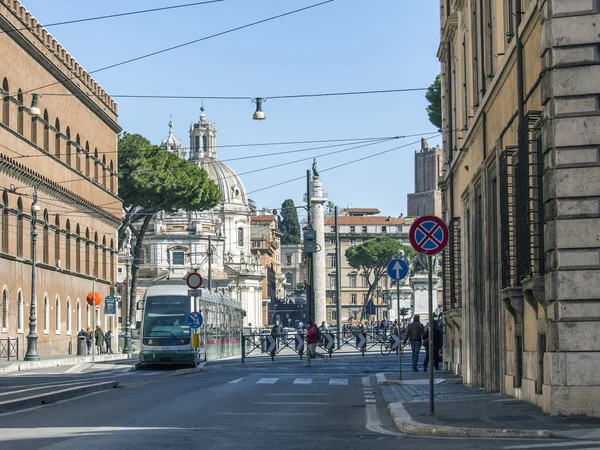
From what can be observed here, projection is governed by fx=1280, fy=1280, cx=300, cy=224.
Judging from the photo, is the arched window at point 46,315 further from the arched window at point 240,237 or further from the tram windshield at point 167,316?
the arched window at point 240,237

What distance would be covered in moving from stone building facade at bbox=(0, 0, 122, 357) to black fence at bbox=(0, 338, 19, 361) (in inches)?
18.2

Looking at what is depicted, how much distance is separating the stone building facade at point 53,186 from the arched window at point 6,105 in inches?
1.6

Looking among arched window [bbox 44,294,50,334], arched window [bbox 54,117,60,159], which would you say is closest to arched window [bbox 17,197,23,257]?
arched window [bbox 44,294,50,334]

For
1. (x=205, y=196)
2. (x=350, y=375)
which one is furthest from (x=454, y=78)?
(x=205, y=196)

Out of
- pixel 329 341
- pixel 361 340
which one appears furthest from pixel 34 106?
pixel 361 340

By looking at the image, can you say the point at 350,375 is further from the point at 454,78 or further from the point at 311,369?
the point at 454,78

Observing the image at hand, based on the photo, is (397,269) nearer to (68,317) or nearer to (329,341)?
(329,341)

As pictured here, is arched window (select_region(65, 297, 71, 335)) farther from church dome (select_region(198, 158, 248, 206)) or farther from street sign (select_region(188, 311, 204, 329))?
church dome (select_region(198, 158, 248, 206))

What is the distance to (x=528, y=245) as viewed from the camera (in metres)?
16.4

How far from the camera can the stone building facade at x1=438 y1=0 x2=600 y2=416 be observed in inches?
590

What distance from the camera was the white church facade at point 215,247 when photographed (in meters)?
157

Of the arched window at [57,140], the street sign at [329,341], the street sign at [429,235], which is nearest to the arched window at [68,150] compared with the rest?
the arched window at [57,140]

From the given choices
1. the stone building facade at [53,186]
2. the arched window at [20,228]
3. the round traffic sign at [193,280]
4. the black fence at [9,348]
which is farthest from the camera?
the arched window at [20,228]

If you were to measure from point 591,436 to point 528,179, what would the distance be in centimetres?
456
